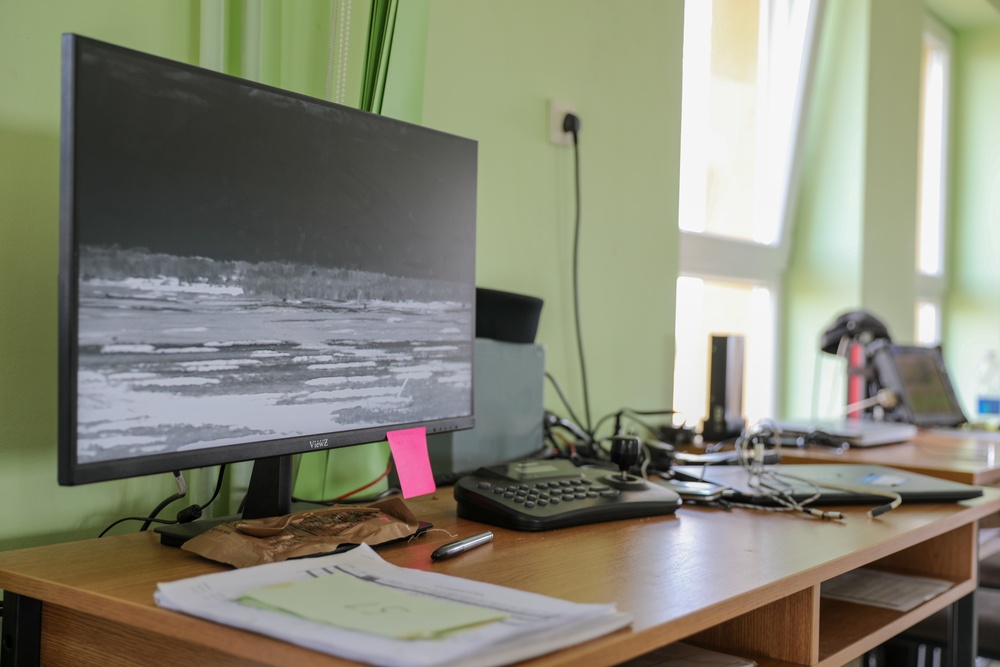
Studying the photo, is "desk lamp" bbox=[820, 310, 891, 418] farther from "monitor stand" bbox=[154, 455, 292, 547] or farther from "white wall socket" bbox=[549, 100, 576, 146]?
"monitor stand" bbox=[154, 455, 292, 547]

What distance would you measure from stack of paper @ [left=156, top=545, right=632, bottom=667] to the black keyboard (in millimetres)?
297

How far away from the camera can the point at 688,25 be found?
2576 millimetres

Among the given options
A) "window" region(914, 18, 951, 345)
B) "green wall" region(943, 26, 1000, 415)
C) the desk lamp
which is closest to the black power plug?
the desk lamp

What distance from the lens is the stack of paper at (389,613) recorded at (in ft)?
2.02

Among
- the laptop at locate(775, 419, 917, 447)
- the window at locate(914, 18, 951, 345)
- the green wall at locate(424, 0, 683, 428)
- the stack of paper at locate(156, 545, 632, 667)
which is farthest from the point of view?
the window at locate(914, 18, 951, 345)

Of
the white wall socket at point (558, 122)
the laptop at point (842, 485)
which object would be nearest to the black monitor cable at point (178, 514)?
the laptop at point (842, 485)

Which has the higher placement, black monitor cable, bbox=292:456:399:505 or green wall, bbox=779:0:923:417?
green wall, bbox=779:0:923:417

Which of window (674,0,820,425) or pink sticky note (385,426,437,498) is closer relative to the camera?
pink sticky note (385,426,437,498)

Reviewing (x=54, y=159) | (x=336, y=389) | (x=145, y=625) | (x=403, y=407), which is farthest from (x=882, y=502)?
(x=54, y=159)

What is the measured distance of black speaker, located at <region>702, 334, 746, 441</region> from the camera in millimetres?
2227

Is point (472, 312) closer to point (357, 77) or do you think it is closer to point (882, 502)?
point (357, 77)

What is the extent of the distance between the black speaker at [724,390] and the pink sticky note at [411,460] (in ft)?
3.97

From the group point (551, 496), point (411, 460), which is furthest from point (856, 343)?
point (411, 460)

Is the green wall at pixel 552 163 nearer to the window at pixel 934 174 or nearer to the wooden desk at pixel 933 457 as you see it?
the wooden desk at pixel 933 457
